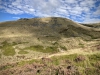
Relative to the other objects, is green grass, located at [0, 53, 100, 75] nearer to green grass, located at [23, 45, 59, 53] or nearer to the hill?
the hill

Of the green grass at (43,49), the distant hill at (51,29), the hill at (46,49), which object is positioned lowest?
the green grass at (43,49)

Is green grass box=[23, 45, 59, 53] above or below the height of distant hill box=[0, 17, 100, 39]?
below

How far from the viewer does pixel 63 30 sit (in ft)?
350

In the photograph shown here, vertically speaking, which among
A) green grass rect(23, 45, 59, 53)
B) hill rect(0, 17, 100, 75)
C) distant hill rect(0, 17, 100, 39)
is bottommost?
green grass rect(23, 45, 59, 53)

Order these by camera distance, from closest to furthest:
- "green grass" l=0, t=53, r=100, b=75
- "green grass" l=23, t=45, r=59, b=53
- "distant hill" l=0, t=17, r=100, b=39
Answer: "green grass" l=0, t=53, r=100, b=75
"green grass" l=23, t=45, r=59, b=53
"distant hill" l=0, t=17, r=100, b=39

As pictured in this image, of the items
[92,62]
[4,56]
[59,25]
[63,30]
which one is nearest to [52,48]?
[4,56]

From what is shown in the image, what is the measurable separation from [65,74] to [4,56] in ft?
141

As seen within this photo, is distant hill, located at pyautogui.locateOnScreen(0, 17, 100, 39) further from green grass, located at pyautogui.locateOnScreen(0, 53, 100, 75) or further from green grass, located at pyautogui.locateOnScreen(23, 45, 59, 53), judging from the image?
green grass, located at pyautogui.locateOnScreen(0, 53, 100, 75)

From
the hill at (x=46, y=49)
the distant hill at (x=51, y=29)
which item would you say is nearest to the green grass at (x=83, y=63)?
the hill at (x=46, y=49)

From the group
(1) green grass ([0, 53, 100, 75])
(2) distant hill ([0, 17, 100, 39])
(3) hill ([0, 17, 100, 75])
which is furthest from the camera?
(2) distant hill ([0, 17, 100, 39])

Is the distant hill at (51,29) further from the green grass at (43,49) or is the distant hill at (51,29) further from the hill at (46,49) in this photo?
the green grass at (43,49)

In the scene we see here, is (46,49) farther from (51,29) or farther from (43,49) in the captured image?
(51,29)

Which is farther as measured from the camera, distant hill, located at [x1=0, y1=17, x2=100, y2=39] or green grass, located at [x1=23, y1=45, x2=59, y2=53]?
distant hill, located at [x1=0, y1=17, x2=100, y2=39]

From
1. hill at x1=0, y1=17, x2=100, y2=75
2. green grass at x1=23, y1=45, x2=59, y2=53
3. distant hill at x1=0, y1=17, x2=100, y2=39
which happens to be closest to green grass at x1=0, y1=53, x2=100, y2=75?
hill at x1=0, y1=17, x2=100, y2=75
